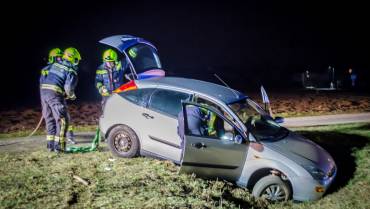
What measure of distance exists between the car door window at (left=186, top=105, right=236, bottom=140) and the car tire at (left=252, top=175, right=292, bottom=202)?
904mm

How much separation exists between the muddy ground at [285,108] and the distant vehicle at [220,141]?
15.9 feet

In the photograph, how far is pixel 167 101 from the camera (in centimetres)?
747

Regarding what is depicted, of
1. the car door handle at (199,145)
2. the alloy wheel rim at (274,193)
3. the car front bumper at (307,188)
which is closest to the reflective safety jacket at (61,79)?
the car door handle at (199,145)

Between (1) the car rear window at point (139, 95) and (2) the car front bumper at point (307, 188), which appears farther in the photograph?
(1) the car rear window at point (139, 95)

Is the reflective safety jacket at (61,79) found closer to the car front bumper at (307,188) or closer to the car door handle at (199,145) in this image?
the car door handle at (199,145)

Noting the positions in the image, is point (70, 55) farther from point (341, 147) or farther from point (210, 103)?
point (341, 147)

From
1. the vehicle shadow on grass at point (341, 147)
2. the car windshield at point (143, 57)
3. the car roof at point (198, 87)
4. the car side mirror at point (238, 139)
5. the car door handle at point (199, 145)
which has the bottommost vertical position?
the vehicle shadow on grass at point (341, 147)

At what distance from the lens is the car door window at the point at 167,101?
7366 mm

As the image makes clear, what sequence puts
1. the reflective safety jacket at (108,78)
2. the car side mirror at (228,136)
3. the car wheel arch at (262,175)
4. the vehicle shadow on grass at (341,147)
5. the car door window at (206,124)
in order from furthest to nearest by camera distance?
the reflective safety jacket at (108,78) → the vehicle shadow on grass at (341,147) → the car door window at (206,124) → the car side mirror at (228,136) → the car wheel arch at (262,175)

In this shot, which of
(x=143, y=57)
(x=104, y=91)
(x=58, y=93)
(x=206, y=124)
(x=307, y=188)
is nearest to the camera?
(x=307, y=188)

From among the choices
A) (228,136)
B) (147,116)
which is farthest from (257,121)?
(147,116)

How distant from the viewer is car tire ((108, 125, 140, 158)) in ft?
24.9

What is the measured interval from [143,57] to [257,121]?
3626 millimetres

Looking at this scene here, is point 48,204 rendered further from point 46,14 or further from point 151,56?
point 46,14
